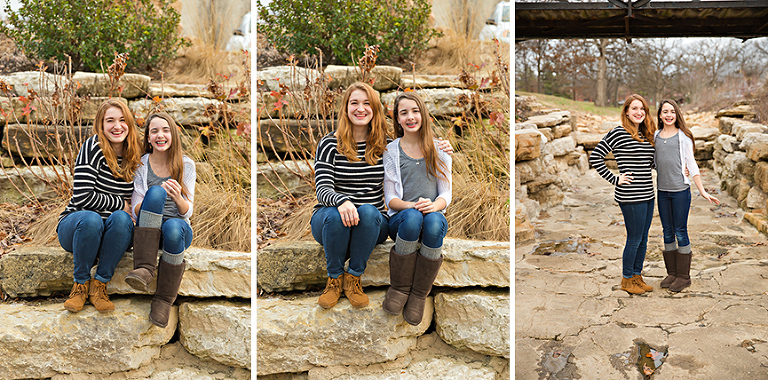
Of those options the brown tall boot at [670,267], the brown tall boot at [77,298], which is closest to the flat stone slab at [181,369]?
the brown tall boot at [77,298]

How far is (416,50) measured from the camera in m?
3.19

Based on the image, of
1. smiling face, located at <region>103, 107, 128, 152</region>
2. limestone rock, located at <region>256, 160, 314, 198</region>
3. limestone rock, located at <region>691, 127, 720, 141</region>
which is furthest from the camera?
limestone rock, located at <region>691, 127, 720, 141</region>

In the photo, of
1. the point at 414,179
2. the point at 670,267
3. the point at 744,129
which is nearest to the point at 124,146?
the point at 414,179

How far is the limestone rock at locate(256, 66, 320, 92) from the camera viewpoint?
273 centimetres

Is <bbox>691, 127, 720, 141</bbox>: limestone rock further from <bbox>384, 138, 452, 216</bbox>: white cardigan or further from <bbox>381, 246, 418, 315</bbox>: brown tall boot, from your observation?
<bbox>381, 246, 418, 315</bbox>: brown tall boot

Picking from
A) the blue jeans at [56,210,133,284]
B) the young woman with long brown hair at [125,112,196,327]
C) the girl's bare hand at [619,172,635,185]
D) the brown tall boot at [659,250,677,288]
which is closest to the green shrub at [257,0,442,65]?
the young woman with long brown hair at [125,112,196,327]

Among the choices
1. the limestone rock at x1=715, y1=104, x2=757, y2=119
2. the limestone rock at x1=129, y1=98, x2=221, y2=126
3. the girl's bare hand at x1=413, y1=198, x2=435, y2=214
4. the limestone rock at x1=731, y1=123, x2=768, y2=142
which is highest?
the limestone rock at x1=715, y1=104, x2=757, y2=119

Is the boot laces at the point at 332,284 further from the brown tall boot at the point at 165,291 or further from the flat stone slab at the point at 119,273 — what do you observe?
the brown tall boot at the point at 165,291

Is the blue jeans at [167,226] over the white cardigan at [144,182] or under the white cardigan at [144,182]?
under

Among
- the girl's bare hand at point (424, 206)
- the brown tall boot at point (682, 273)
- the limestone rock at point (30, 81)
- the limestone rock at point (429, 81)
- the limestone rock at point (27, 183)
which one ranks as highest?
the limestone rock at point (429, 81)

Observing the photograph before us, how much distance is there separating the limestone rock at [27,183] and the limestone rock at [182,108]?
1.78ft

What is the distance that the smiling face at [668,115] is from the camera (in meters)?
3.14

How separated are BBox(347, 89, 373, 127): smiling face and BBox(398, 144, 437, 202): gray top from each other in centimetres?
26

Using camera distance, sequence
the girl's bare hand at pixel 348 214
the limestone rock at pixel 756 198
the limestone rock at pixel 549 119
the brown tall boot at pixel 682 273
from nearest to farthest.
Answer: the girl's bare hand at pixel 348 214 → the brown tall boot at pixel 682 273 → the limestone rock at pixel 756 198 → the limestone rock at pixel 549 119
